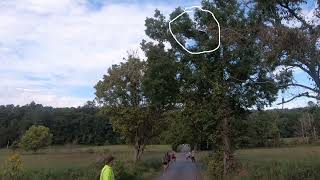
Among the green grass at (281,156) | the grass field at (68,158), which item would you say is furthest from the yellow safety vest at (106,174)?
the green grass at (281,156)

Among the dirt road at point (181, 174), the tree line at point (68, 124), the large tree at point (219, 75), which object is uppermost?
the tree line at point (68, 124)

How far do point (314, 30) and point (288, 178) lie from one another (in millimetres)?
9716

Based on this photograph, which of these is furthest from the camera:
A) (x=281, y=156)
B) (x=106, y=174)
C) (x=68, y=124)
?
(x=68, y=124)

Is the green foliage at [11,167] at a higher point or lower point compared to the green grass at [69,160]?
lower

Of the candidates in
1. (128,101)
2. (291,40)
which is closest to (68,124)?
(128,101)

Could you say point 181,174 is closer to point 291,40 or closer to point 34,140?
point 291,40

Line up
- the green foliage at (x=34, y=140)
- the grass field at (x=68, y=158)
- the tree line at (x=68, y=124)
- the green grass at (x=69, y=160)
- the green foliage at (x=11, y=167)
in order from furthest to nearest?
the tree line at (x=68, y=124)
the green foliage at (x=34, y=140)
the grass field at (x=68, y=158)
the green grass at (x=69, y=160)
the green foliage at (x=11, y=167)

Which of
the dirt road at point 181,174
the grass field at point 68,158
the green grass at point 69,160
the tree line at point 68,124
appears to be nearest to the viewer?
the green grass at point 69,160

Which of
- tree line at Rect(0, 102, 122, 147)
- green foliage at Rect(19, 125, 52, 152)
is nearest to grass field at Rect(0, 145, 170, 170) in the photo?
green foliage at Rect(19, 125, 52, 152)

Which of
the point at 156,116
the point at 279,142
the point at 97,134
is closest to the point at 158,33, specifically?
the point at 156,116

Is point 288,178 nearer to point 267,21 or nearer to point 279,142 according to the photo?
point 267,21

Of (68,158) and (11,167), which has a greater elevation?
(68,158)

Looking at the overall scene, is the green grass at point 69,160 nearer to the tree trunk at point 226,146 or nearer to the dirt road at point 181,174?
the dirt road at point 181,174

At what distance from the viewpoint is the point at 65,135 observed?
153125 millimetres
